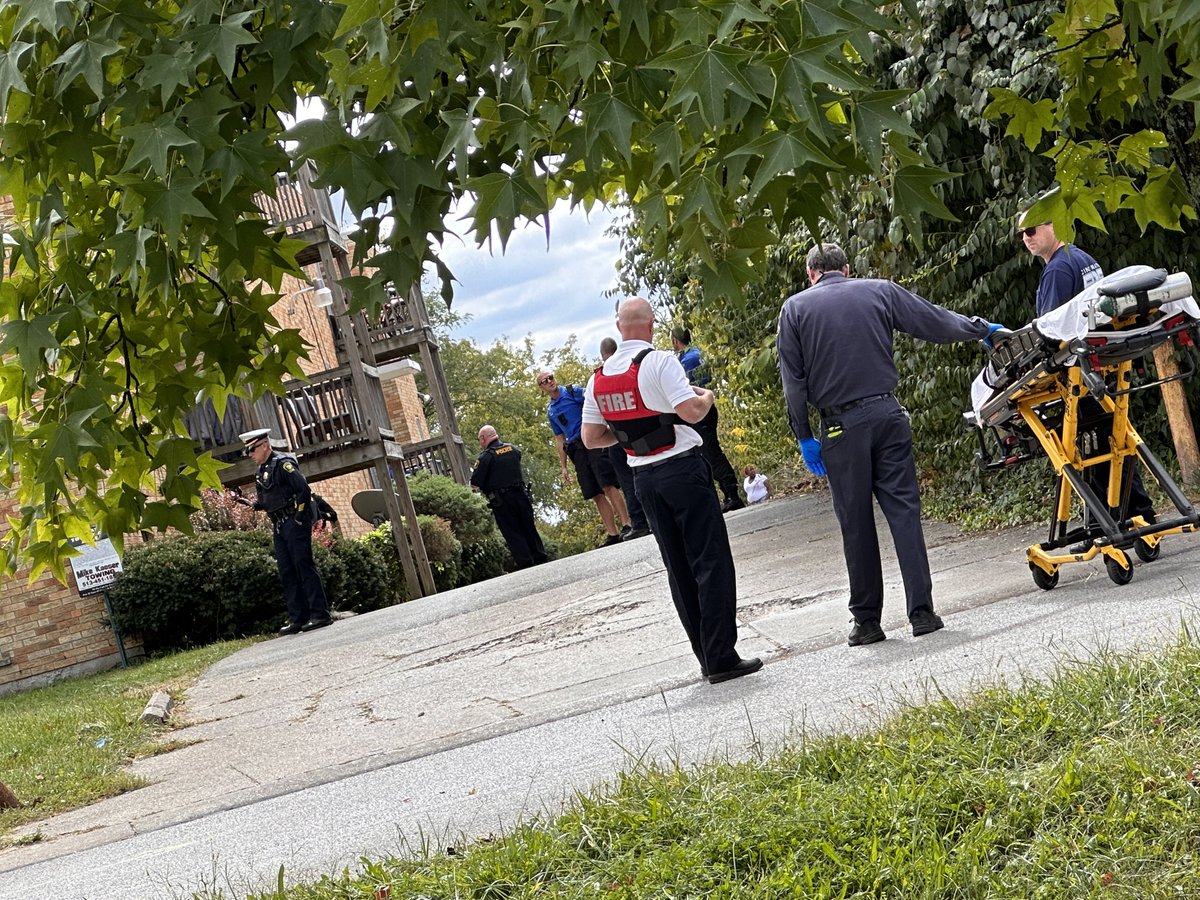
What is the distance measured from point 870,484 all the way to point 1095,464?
122cm

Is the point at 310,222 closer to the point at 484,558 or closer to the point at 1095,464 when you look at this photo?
the point at 484,558

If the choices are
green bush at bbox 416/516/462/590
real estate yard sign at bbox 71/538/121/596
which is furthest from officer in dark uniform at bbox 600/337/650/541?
green bush at bbox 416/516/462/590

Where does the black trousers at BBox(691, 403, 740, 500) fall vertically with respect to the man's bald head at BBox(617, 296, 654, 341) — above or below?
below

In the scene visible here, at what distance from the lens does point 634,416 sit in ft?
22.6

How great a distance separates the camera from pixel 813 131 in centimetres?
Answer: 227

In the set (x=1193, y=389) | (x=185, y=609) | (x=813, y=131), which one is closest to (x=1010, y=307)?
(x=1193, y=389)

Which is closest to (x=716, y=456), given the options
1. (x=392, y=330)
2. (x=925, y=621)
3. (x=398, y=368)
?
(x=925, y=621)

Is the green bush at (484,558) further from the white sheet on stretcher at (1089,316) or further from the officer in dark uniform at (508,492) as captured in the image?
the white sheet on stretcher at (1089,316)

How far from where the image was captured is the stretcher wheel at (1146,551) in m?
7.29

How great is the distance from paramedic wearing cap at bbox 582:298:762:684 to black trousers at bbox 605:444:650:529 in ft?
25.9

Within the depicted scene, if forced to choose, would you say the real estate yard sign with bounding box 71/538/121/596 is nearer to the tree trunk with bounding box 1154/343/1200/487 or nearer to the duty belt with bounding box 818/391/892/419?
the duty belt with bounding box 818/391/892/419

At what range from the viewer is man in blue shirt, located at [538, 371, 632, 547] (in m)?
16.7

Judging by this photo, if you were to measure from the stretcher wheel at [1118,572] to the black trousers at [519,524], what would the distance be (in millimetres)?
12920

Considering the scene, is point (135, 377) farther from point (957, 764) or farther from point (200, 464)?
point (957, 764)
